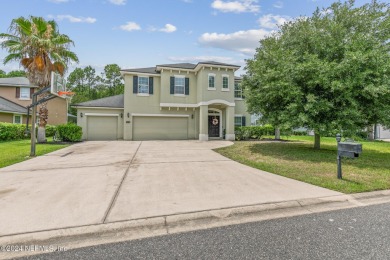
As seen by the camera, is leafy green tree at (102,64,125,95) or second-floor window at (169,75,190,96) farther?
leafy green tree at (102,64,125,95)

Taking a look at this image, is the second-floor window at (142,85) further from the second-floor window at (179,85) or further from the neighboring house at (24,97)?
the neighboring house at (24,97)

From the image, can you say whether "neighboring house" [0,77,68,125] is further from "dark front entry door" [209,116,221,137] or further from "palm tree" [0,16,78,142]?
"dark front entry door" [209,116,221,137]

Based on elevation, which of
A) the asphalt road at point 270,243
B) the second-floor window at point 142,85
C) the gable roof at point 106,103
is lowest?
the asphalt road at point 270,243

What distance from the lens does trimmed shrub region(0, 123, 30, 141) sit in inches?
579

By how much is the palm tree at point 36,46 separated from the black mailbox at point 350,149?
1604cm

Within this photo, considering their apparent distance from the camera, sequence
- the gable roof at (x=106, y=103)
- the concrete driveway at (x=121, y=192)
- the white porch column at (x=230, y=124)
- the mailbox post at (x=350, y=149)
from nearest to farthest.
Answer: the concrete driveway at (x=121, y=192), the mailbox post at (x=350, y=149), the white porch column at (x=230, y=124), the gable roof at (x=106, y=103)

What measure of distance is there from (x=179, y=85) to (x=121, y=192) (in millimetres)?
14576

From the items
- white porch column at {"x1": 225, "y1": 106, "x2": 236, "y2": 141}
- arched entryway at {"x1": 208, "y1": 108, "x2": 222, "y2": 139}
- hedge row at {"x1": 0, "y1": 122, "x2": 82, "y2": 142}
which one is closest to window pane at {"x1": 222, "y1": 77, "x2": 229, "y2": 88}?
white porch column at {"x1": 225, "y1": 106, "x2": 236, "y2": 141}

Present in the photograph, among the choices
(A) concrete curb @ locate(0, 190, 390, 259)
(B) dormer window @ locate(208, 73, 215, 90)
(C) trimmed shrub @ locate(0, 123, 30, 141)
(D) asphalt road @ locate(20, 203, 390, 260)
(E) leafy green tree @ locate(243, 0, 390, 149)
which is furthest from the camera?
(B) dormer window @ locate(208, 73, 215, 90)

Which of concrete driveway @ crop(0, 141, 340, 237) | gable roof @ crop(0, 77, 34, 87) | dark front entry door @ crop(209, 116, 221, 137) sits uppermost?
gable roof @ crop(0, 77, 34, 87)

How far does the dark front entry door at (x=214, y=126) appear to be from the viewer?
18.8 m

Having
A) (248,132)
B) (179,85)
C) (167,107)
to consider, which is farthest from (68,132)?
(248,132)

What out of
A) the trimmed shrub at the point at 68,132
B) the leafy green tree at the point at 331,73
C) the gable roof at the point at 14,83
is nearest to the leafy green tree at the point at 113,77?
the gable roof at the point at 14,83

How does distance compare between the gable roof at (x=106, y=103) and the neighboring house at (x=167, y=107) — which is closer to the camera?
the neighboring house at (x=167, y=107)
